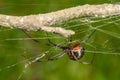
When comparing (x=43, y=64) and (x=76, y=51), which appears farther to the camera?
(x=43, y=64)

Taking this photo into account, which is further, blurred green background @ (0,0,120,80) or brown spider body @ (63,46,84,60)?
blurred green background @ (0,0,120,80)

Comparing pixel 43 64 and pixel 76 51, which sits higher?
pixel 76 51

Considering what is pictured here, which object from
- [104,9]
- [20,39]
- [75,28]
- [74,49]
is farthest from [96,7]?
[20,39]

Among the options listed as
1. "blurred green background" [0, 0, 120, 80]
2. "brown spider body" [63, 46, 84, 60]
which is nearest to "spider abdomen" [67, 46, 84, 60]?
"brown spider body" [63, 46, 84, 60]

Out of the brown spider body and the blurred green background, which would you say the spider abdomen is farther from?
the blurred green background

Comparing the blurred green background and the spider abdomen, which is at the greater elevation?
the spider abdomen

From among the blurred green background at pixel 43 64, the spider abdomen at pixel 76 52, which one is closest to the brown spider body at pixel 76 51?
the spider abdomen at pixel 76 52

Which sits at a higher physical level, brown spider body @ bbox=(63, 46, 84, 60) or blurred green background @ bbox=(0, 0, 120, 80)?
brown spider body @ bbox=(63, 46, 84, 60)

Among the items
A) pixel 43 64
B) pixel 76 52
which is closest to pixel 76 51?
pixel 76 52

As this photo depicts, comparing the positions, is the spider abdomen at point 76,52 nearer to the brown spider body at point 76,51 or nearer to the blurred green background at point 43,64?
the brown spider body at point 76,51

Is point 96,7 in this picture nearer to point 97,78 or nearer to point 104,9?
point 104,9

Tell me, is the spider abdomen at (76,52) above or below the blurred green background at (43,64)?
above

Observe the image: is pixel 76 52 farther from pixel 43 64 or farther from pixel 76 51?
pixel 43 64
